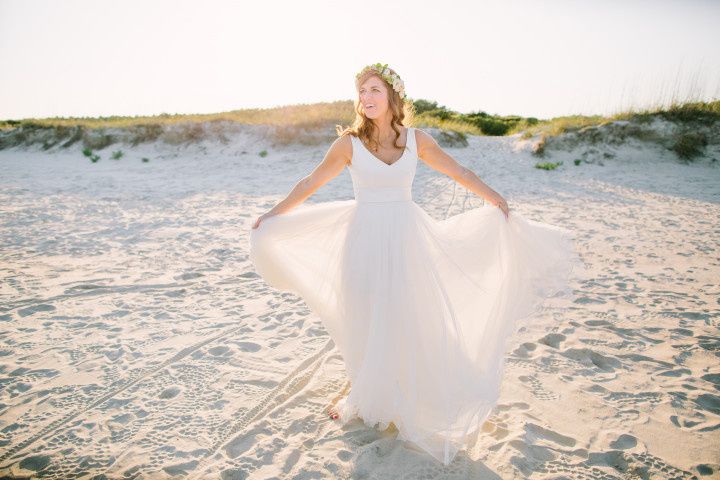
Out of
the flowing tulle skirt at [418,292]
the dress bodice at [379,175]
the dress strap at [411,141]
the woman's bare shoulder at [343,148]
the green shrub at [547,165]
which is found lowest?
the flowing tulle skirt at [418,292]

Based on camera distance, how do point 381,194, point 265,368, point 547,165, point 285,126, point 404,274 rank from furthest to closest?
point 285,126 → point 547,165 → point 265,368 → point 381,194 → point 404,274

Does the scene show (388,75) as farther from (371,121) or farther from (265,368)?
(265,368)

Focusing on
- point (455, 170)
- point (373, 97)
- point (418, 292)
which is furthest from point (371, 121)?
point (418, 292)

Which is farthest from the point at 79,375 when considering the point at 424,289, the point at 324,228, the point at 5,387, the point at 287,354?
the point at 424,289

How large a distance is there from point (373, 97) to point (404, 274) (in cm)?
122

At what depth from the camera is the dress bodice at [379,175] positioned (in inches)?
112

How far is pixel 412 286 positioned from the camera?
110 inches

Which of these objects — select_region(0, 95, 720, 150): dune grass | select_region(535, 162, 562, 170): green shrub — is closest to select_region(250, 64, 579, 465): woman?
select_region(535, 162, 562, 170): green shrub

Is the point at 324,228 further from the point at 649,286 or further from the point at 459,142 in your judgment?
the point at 459,142

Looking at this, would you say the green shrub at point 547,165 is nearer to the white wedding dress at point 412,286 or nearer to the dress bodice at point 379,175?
the white wedding dress at point 412,286

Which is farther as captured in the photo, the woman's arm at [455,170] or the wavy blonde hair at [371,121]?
the woman's arm at [455,170]

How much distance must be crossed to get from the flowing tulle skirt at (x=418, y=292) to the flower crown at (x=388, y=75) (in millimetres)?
832

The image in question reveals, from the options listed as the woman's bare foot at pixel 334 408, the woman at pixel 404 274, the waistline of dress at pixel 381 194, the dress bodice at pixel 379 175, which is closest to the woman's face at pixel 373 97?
the woman at pixel 404 274

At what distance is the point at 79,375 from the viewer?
3598 millimetres
